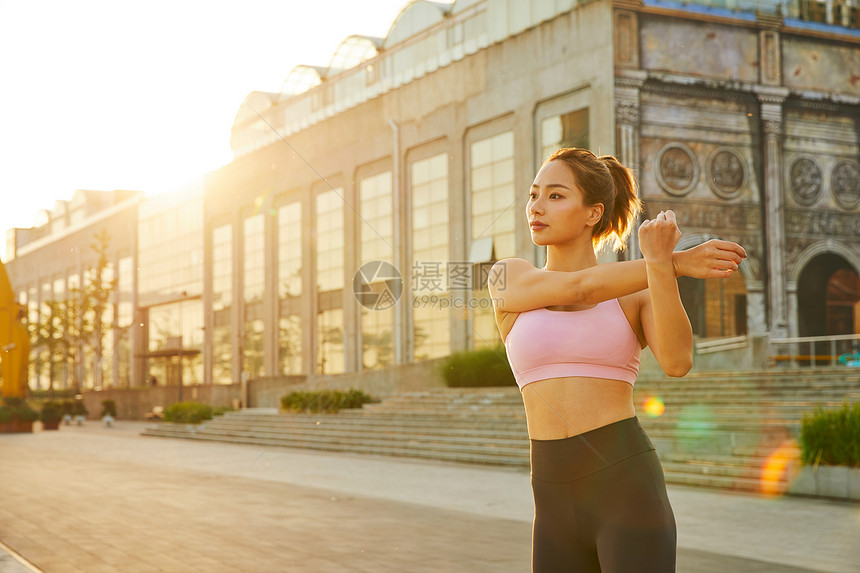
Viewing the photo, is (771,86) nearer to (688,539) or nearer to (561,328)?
(688,539)

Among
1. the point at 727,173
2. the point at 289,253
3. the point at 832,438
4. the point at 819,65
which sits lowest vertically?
the point at 832,438

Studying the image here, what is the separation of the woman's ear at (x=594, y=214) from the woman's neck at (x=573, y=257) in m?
0.06

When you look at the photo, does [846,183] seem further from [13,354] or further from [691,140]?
[13,354]

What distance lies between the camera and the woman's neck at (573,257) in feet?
8.40

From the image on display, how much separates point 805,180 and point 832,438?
2334 cm

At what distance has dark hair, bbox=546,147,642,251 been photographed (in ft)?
8.32

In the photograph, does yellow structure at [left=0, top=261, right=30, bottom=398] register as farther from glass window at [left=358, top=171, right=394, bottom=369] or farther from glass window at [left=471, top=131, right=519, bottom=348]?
glass window at [left=471, top=131, right=519, bottom=348]

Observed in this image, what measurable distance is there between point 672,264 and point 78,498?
11.4 metres

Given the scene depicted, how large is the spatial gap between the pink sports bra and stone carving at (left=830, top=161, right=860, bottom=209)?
33.9 metres

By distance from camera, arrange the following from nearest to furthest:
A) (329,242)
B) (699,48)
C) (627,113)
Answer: (627,113) → (699,48) → (329,242)

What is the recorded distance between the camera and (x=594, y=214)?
8.41ft

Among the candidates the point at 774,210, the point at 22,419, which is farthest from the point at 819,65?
the point at 22,419

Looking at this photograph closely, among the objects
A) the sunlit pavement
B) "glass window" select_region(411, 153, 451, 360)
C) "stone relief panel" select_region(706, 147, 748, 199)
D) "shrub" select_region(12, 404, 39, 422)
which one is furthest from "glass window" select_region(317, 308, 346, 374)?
the sunlit pavement

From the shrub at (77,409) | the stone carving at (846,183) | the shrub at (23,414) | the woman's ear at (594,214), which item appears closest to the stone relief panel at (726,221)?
the stone carving at (846,183)
